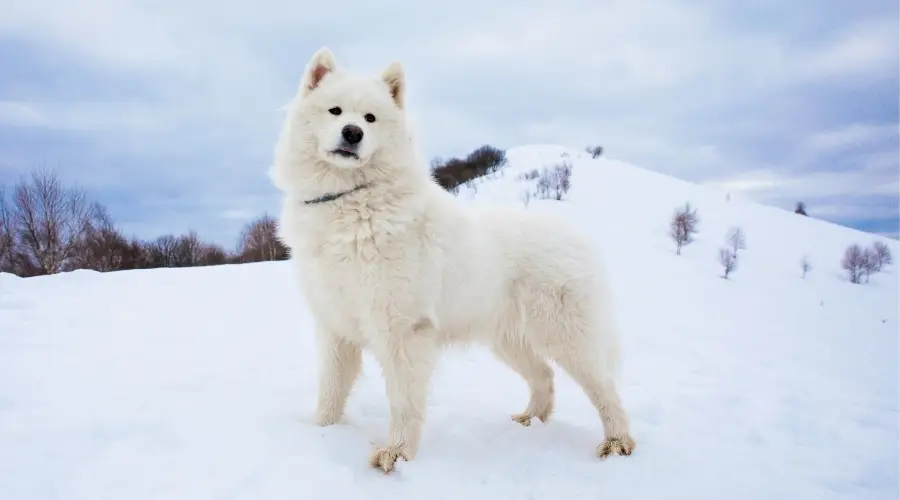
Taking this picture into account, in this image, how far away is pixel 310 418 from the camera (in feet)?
12.2

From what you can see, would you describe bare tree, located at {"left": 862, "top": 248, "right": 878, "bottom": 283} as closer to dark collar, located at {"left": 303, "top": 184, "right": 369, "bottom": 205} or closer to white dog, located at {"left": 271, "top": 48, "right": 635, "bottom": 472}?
white dog, located at {"left": 271, "top": 48, "right": 635, "bottom": 472}

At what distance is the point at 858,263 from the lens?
40656mm

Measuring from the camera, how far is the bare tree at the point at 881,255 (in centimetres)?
4200

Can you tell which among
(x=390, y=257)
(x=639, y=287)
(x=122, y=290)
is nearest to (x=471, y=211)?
(x=390, y=257)

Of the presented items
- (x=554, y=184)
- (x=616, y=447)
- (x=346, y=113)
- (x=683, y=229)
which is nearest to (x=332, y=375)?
(x=346, y=113)

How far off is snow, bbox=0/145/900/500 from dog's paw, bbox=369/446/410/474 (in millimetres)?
64

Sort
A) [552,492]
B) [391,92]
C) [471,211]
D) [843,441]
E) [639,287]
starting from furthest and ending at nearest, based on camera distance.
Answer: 1. [639,287]
2. [843,441]
3. [471,211]
4. [391,92]
5. [552,492]

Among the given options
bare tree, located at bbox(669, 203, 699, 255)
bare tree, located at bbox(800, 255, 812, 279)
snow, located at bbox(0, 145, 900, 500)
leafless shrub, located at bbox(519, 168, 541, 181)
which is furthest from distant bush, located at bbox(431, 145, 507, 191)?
snow, located at bbox(0, 145, 900, 500)

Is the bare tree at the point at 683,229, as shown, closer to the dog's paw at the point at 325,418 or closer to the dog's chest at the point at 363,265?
the dog's paw at the point at 325,418

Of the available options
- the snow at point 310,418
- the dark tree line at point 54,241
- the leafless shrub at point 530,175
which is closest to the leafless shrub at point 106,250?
the dark tree line at point 54,241

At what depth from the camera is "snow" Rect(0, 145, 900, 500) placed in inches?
109

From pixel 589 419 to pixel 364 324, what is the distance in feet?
8.05

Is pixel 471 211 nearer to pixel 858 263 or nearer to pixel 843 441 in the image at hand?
pixel 843 441

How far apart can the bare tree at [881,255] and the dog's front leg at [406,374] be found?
52426mm
